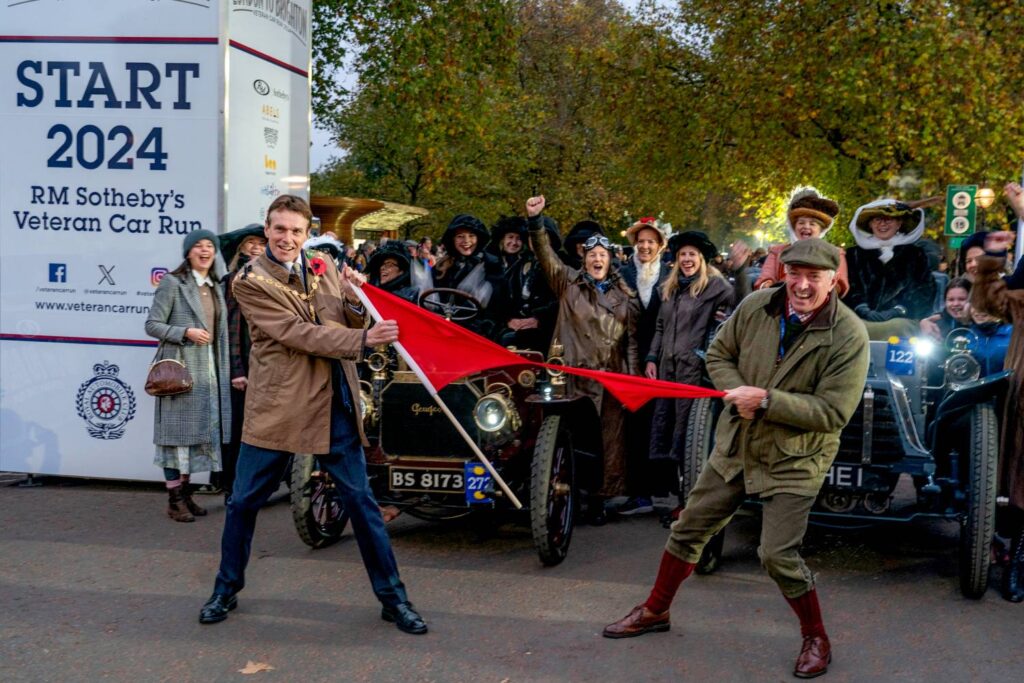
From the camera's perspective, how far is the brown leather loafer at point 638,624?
5.04 m

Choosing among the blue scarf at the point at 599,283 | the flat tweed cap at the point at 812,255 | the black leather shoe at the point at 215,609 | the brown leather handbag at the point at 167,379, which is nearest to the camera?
the flat tweed cap at the point at 812,255

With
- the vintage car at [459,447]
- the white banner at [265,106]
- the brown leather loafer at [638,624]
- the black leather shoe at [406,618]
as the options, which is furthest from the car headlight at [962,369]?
the white banner at [265,106]

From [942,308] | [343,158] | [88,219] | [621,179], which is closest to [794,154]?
[621,179]

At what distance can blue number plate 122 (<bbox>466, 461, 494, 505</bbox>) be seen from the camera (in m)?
6.23

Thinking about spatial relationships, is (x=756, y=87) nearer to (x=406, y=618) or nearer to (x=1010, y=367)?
(x=1010, y=367)

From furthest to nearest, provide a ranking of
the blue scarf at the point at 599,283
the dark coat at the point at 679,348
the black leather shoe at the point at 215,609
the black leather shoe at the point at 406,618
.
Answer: the blue scarf at the point at 599,283
the dark coat at the point at 679,348
the black leather shoe at the point at 215,609
the black leather shoe at the point at 406,618

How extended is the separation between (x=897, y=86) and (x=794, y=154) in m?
3.15

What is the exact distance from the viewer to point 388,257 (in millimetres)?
8086

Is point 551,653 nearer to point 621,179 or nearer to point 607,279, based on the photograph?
point 607,279

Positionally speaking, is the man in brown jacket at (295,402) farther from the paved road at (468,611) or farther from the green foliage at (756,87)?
the green foliage at (756,87)

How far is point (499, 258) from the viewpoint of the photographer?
852 cm

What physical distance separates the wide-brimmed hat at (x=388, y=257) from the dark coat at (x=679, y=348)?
1918mm

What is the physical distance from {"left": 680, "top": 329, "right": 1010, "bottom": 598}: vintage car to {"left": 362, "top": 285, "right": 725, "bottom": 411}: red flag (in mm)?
806

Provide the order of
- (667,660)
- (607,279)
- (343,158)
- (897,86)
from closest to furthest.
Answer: (667,660) → (607,279) → (897,86) → (343,158)
